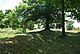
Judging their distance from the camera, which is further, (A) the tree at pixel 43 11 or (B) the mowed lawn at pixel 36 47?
(A) the tree at pixel 43 11

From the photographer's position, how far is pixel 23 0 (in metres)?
48.4

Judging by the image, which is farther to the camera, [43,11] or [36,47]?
[43,11]

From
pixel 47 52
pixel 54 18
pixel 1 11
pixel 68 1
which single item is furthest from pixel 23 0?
pixel 1 11

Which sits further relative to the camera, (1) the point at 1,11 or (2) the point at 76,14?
(1) the point at 1,11

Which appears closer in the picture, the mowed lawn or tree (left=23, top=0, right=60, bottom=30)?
the mowed lawn

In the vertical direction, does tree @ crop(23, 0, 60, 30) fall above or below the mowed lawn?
above

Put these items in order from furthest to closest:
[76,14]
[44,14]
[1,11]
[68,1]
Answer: [1,11], [44,14], [76,14], [68,1]

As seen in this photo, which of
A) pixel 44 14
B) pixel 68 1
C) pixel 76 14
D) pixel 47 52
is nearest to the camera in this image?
pixel 47 52

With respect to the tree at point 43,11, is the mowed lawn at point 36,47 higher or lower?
lower

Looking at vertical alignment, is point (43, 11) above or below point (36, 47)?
above

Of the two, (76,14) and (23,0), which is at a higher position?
(23,0)

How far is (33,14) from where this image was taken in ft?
148

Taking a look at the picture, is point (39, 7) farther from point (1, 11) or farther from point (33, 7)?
point (1, 11)

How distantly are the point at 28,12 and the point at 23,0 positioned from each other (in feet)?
12.8
